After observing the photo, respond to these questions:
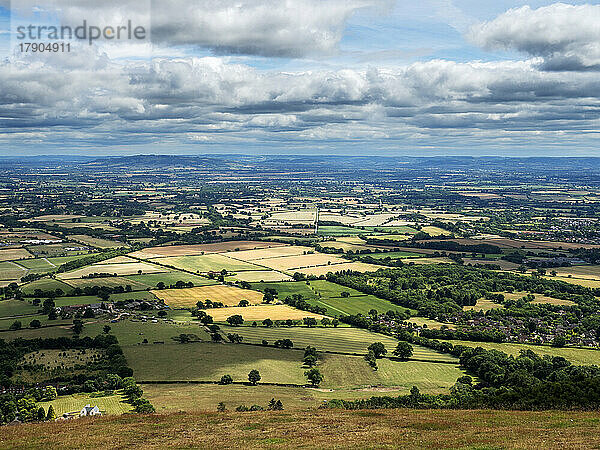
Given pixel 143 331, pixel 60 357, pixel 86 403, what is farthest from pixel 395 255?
pixel 86 403

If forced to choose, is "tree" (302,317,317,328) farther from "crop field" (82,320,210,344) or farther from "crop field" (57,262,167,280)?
"crop field" (57,262,167,280)

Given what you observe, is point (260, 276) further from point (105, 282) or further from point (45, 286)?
point (45, 286)

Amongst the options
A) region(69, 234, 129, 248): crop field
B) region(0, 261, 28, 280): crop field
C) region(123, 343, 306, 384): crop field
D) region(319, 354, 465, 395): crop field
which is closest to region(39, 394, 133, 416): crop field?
region(123, 343, 306, 384): crop field

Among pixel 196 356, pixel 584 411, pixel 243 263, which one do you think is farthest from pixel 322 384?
pixel 243 263

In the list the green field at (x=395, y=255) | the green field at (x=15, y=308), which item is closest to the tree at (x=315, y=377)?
the green field at (x=15, y=308)

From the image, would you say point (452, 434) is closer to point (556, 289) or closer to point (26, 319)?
point (26, 319)
